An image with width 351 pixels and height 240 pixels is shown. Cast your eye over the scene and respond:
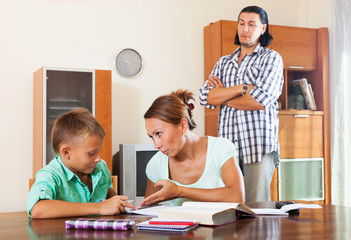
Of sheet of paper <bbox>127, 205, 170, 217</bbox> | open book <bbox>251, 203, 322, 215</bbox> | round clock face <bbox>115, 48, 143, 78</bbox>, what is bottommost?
sheet of paper <bbox>127, 205, 170, 217</bbox>

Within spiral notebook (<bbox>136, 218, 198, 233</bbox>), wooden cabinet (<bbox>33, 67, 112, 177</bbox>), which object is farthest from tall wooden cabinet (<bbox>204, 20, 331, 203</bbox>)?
spiral notebook (<bbox>136, 218, 198, 233</bbox>)

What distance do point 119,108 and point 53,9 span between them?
1.01 metres

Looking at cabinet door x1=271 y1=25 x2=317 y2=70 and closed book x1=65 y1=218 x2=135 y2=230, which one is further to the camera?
cabinet door x1=271 y1=25 x2=317 y2=70

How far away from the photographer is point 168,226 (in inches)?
50.1

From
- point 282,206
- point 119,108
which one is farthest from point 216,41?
point 282,206

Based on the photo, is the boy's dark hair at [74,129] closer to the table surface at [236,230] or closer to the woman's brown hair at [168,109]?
the woman's brown hair at [168,109]

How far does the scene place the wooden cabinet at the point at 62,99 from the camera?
11.7ft

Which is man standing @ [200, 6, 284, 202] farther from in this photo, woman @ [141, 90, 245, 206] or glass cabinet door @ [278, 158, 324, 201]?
glass cabinet door @ [278, 158, 324, 201]

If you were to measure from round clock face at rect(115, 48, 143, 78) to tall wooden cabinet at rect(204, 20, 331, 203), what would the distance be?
67 cm

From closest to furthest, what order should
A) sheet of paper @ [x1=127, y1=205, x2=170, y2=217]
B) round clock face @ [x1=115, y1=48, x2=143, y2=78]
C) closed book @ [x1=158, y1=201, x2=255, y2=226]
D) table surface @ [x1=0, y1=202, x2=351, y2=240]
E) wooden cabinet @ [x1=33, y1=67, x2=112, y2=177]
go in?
table surface @ [x1=0, y1=202, x2=351, y2=240], closed book @ [x1=158, y1=201, x2=255, y2=226], sheet of paper @ [x1=127, y1=205, x2=170, y2=217], wooden cabinet @ [x1=33, y1=67, x2=112, y2=177], round clock face @ [x1=115, y1=48, x2=143, y2=78]

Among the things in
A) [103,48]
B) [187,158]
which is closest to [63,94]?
[103,48]

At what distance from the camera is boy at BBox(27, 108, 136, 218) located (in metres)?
1.60

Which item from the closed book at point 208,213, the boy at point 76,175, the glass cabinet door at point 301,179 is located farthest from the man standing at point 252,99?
the glass cabinet door at point 301,179

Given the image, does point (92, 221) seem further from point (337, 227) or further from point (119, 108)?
point (119, 108)
